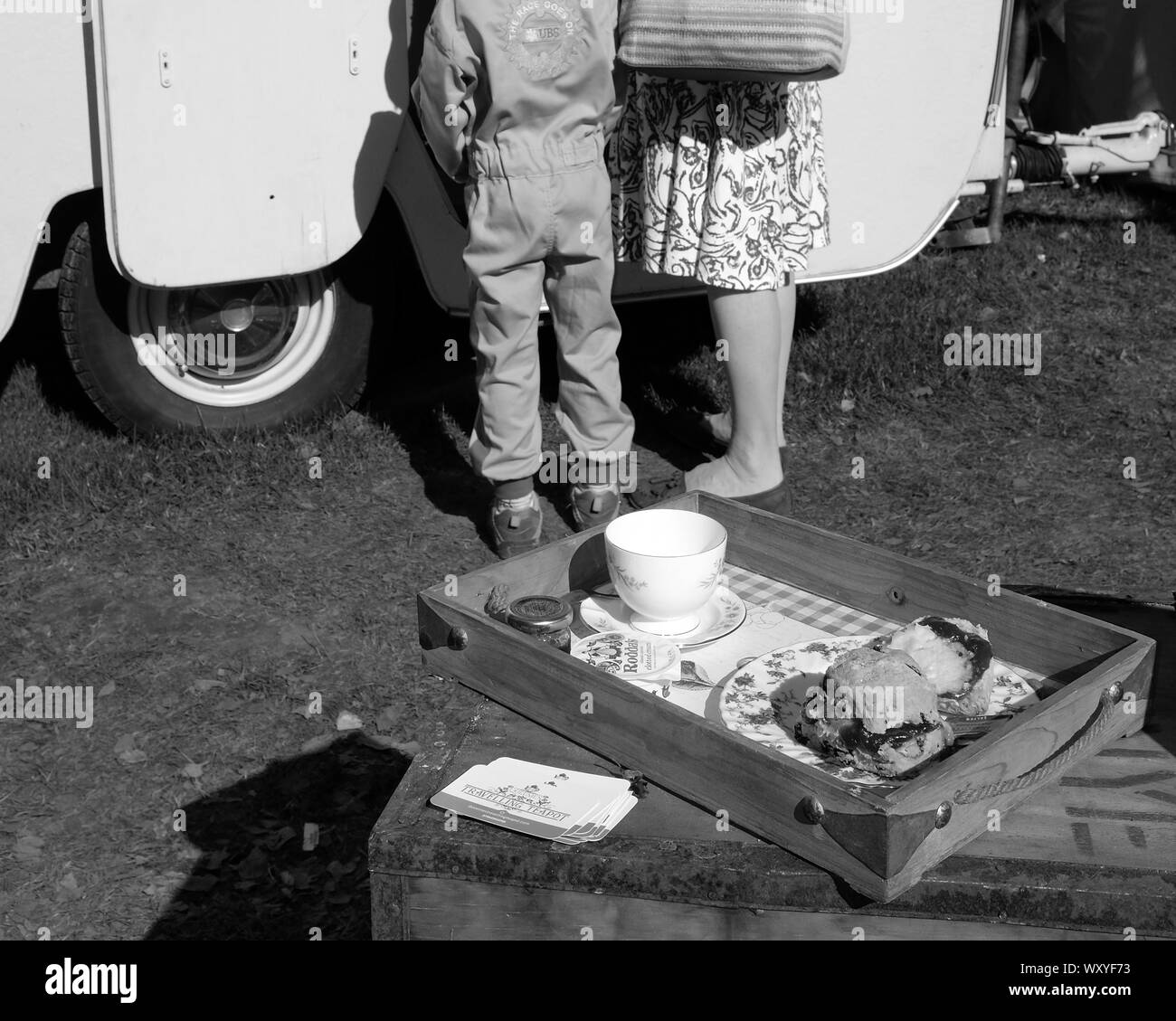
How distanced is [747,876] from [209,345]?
3.04 m

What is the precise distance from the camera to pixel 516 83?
9.85ft

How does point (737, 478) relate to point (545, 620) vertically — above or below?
below

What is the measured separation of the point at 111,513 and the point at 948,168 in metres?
2.74

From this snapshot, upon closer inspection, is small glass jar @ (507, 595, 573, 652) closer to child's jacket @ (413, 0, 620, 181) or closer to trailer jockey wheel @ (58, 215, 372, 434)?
child's jacket @ (413, 0, 620, 181)

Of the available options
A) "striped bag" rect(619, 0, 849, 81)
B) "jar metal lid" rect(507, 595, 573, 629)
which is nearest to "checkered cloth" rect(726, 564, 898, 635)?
"jar metal lid" rect(507, 595, 573, 629)

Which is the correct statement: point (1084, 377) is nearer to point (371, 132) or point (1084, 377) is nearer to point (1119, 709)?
point (371, 132)

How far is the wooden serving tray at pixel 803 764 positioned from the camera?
140cm

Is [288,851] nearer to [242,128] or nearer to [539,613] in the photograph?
[539,613]

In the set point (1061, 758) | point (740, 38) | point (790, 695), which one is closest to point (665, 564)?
point (790, 695)

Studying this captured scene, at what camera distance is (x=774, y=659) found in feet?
5.81

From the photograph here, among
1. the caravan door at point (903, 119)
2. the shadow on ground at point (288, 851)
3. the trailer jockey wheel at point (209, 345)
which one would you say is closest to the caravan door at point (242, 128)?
the trailer jockey wheel at point (209, 345)

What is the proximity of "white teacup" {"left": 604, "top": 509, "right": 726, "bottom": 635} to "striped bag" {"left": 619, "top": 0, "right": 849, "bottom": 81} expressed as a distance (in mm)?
1309

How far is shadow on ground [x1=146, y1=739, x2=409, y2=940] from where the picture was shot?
246 centimetres

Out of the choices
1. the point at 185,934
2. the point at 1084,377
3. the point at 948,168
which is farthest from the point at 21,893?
the point at 1084,377
